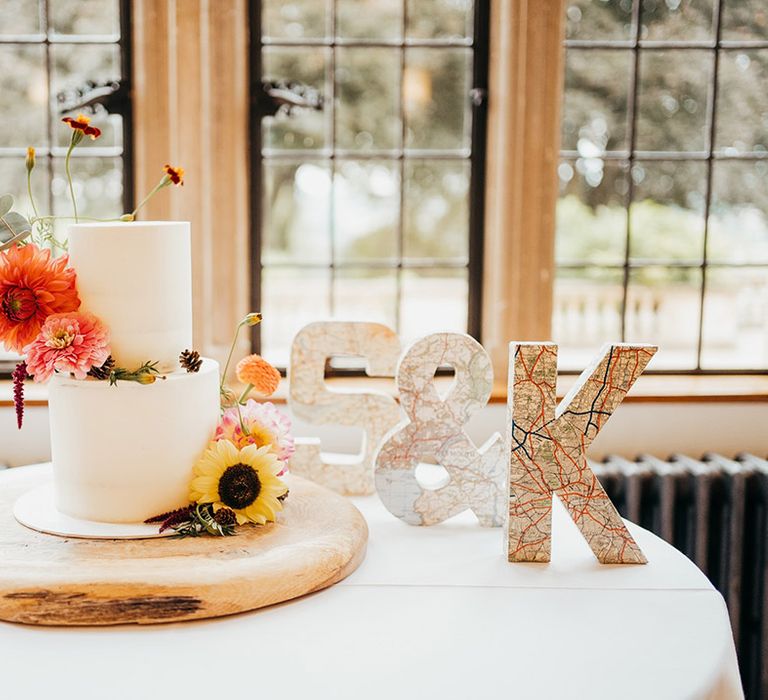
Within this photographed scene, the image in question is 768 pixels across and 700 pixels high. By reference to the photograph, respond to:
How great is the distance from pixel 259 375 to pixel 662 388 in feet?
4.49

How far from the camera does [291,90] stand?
8.29ft

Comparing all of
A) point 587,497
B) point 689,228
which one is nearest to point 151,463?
point 587,497

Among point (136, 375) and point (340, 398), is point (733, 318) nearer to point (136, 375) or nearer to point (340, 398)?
point (340, 398)

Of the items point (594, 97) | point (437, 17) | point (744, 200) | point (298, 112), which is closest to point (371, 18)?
point (437, 17)

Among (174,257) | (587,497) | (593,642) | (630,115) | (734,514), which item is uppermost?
(630,115)

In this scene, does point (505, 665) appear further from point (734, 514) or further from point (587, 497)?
point (734, 514)

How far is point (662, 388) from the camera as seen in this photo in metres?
2.55

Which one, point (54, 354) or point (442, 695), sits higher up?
point (54, 354)

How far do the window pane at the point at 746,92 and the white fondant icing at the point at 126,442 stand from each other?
1943mm

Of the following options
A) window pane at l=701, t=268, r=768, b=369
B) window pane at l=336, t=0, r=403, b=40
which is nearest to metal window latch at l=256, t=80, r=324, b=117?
window pane at l=336, t=0, r=403, b=40

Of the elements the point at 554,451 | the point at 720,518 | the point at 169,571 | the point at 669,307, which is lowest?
the point at 720,518

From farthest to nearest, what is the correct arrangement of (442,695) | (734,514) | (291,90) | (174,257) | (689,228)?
(689,228) < (291,90) < (734,514) < (174,257) < (442,695)

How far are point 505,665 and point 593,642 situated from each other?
0.14m

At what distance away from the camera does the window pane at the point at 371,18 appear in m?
2.86
